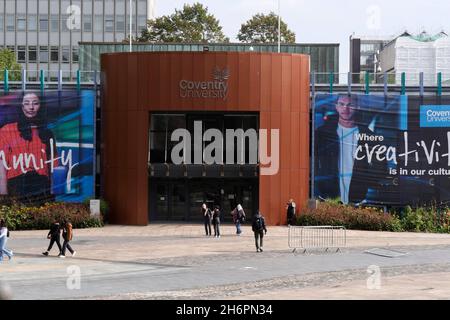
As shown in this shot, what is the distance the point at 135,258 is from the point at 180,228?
12014 millimetres

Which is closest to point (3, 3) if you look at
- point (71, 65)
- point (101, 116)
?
point (71, 65)

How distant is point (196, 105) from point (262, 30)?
41869 millimetres

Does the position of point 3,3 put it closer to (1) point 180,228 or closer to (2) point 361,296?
(1) point 180,228

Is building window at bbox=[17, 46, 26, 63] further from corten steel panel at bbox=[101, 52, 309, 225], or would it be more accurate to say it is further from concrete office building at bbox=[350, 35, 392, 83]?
corten steel panel at bbox=[101, 52, 309, 225]

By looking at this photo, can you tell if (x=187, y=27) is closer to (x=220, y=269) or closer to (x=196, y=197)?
(x=196, y=197)

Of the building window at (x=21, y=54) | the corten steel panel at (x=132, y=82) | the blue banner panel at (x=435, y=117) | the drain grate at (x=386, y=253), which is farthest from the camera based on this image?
the building window at (x=21, y=54)

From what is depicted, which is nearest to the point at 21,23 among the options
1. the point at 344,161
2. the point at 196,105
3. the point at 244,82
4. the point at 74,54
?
the point at 74,54

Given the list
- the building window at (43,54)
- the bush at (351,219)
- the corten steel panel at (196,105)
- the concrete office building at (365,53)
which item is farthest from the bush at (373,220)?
the building window at (43,54)

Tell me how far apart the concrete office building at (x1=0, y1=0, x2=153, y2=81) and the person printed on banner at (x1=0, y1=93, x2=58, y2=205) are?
67283 mm

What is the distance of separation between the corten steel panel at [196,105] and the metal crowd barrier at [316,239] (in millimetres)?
7327

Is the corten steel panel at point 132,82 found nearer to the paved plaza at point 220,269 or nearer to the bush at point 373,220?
the paved plaza at point 220,269

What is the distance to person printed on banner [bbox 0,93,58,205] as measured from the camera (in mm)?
41094

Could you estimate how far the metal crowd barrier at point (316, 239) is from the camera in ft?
98.0

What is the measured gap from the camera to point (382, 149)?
136 ft
